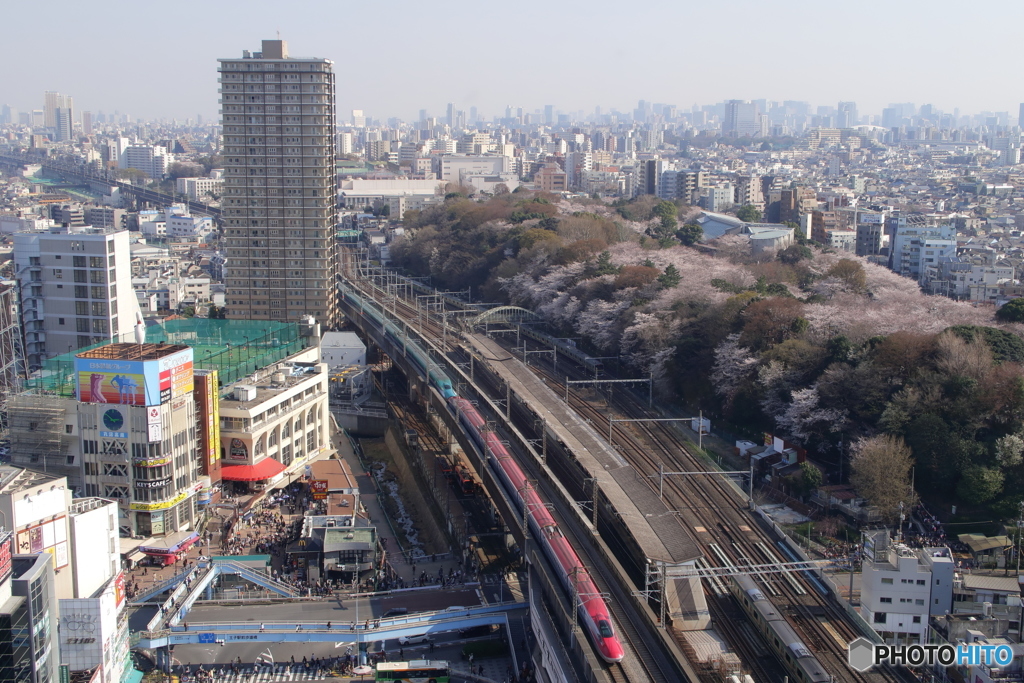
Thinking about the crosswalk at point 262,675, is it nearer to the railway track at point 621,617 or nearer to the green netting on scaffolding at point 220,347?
the railway track at point 621,617

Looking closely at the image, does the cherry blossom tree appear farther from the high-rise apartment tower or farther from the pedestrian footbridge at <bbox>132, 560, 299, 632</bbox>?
the high-rise apartment tower

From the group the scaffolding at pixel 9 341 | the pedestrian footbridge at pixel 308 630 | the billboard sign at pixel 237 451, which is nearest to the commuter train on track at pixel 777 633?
the pedestrian footbridge at pixel 308 630

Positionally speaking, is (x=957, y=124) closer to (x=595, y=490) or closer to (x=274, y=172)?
(x=274, y=172)

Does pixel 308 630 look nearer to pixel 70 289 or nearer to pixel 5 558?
pixel 5 558

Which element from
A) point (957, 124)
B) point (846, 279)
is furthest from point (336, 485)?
point (957, 124)

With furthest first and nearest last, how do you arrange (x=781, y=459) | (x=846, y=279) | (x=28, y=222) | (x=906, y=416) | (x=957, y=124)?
1. (x=957, y=124)
2. (x=28, y=222)
3. (x=846, y=279)
4. (x=781, y=459)
5. (x=906, y=416)

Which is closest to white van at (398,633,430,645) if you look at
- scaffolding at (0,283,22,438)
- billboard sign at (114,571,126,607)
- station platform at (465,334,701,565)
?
station platform at (465,334,701,565)
